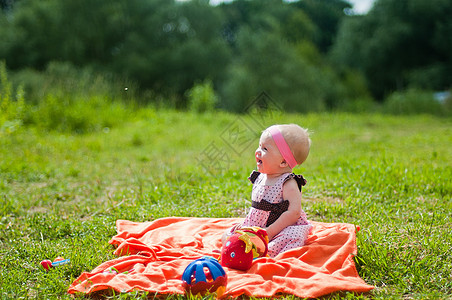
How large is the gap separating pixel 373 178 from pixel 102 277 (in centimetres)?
340

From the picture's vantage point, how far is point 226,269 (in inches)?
112

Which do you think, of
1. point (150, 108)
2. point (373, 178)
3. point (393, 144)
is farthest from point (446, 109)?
point (373, 178)

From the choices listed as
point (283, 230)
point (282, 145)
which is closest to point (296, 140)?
point (282, 145)

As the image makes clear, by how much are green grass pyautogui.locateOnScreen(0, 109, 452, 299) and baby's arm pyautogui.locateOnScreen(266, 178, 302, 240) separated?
1.52 ft

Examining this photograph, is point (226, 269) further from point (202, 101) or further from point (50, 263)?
point (202, 101)

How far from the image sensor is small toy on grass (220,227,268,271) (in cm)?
279

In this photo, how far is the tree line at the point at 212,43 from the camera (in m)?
20.0

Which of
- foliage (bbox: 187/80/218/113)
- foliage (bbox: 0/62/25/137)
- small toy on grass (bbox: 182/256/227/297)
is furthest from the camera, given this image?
foliage (bbox: 187/80/218/113)

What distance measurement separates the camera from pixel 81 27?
2161 cm

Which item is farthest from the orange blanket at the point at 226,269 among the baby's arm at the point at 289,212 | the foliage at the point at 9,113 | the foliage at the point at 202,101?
the foliage at the point at 202,101

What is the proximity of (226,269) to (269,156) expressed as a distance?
878 mm

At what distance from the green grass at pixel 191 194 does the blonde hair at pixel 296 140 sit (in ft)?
0.42

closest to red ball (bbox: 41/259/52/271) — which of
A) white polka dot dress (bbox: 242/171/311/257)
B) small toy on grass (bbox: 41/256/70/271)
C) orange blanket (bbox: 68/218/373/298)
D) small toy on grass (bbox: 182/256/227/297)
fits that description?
small toy on grass (bbox: 41/256/70/271)

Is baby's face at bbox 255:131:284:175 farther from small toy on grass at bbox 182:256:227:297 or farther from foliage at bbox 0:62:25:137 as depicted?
foliage at bbox 0:62:25:137
